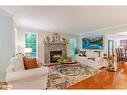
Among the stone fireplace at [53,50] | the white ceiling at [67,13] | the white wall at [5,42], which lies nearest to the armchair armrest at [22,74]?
the white wall at [5,42]

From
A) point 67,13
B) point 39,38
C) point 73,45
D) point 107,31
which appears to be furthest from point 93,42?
point 67,13

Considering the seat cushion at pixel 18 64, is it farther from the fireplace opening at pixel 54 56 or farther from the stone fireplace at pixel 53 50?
the fireplace opening at pixel 54 56

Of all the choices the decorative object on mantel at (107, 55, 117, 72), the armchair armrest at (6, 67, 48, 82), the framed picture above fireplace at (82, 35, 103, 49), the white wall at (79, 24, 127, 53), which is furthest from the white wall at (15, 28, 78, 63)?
the decorative object on mantel at (107, 55, 117, 72)

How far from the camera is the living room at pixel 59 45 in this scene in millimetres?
3027

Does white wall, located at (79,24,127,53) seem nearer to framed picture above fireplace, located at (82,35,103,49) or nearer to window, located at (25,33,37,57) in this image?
framed picture above fireplace, located at (82,35,103,49)

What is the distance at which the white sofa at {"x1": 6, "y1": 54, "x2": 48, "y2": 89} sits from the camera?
8.50 ft

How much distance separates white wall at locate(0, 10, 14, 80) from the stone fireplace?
3.56 m

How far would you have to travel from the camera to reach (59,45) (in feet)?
26.5

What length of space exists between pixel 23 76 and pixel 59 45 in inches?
217

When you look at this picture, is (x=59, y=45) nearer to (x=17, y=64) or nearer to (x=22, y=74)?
(x=17, y=64)

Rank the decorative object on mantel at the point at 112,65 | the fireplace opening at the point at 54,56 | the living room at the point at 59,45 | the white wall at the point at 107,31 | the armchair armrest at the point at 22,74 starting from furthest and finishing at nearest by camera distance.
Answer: the fireplace opening at the point at 54,56 → the white wall at the point at 107,31 → the decorative object on mantel at the point at 112,65 → the living room at the point at 59,45 → the armchair armrest at the point at 22,74

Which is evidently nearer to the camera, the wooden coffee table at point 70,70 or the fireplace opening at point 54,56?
the wooden coffee table at point 70,70

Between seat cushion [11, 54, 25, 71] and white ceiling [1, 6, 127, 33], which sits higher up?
white ceiling [1, 6, 127, 33]
